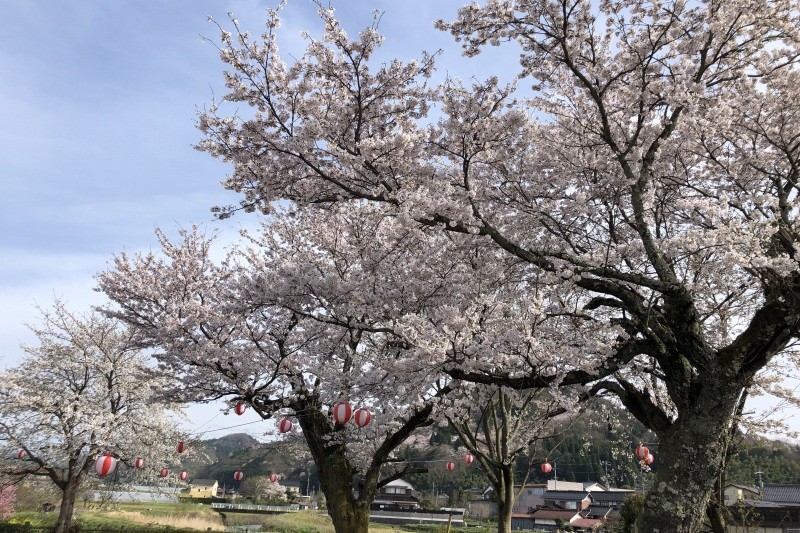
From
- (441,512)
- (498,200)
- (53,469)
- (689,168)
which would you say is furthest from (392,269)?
(441,512)

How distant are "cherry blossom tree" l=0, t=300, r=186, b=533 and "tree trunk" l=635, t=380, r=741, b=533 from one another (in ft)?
48.2

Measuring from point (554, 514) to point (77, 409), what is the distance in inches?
1794

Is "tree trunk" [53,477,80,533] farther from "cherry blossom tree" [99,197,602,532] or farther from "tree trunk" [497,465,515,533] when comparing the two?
"tree trunk" [497,465,515,533]

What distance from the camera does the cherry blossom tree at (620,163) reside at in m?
5.84

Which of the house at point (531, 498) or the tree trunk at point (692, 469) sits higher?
the tree trunk at point (692, 469)

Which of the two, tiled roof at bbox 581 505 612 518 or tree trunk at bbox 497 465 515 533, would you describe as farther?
tiled roof at bbox 581 505 612 518

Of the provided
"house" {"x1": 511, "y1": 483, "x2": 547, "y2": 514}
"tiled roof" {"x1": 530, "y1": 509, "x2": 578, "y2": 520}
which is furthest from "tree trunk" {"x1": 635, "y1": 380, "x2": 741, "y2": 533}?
"house" {"x1": 511, "y1": 483, "x2": 547, "y2": 514}

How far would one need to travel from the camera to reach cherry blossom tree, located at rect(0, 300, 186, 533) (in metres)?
16.0

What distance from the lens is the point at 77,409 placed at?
16453 millimetres

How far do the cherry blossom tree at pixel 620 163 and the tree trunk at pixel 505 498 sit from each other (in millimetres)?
4498

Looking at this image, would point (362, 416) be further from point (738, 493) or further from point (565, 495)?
point (565, 495)

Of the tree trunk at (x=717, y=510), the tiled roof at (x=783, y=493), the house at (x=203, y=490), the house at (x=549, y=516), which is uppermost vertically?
the tree trunk at (x=717, y=510)

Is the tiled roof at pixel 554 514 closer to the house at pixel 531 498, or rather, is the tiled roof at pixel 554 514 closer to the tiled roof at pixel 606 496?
the tiled roof at pixel 606 496

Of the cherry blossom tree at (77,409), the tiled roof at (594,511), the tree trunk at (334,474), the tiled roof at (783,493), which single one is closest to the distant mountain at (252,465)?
the cherry blossom tree at (77,409)
